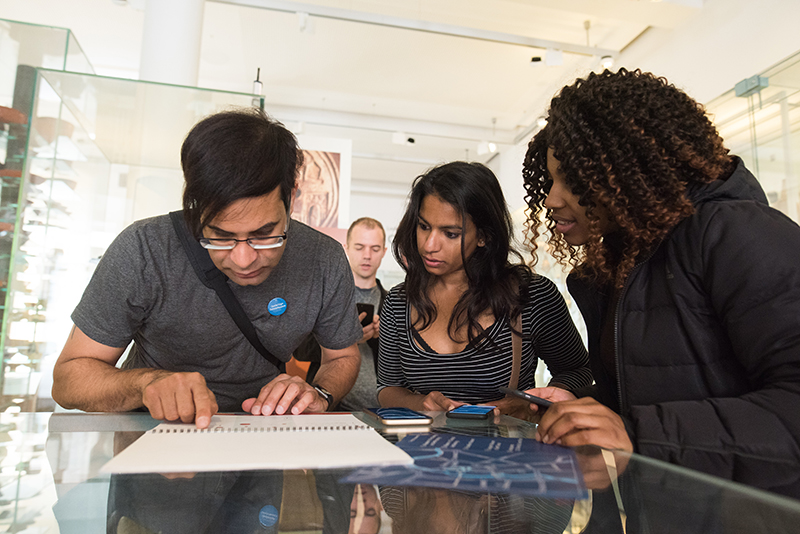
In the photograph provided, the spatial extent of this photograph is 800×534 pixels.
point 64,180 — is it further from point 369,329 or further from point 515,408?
point 515,408

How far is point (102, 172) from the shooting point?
2918 millimetres

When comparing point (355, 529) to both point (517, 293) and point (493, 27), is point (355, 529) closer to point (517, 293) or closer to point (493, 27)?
point (517, 293)

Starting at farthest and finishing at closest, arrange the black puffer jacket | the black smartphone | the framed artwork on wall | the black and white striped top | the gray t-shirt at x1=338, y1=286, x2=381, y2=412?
the framed artwork on wall < the black smartphone < the gray t-shirt at x1=338, y1=286, x2=381, y2=412 < the black and white striped top < the black puffer jacket

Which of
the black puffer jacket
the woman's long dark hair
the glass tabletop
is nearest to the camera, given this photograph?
the glass tabletop

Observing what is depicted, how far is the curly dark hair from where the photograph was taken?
1115mm

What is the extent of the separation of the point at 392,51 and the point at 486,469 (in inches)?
279

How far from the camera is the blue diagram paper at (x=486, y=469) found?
2.09ft

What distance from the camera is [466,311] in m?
1.91

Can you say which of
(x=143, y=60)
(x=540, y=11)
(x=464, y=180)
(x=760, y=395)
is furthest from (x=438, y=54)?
(x=760, y=395)

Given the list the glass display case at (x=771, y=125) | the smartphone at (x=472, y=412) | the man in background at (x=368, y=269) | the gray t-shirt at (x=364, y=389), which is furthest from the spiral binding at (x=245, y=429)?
the glass display case at (x=771, y=125)

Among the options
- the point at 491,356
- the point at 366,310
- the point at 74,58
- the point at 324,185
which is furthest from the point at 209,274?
the point at 324,185

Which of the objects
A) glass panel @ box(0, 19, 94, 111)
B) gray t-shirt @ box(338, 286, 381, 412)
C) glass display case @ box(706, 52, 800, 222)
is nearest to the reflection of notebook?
gray t-shirt @ box(338, 286, 381, 412)

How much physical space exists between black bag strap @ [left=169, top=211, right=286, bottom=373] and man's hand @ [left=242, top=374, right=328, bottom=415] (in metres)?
0.28

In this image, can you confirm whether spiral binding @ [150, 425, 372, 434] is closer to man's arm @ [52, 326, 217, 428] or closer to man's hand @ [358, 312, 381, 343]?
man's arm @ [52, 326, 217, 428]
